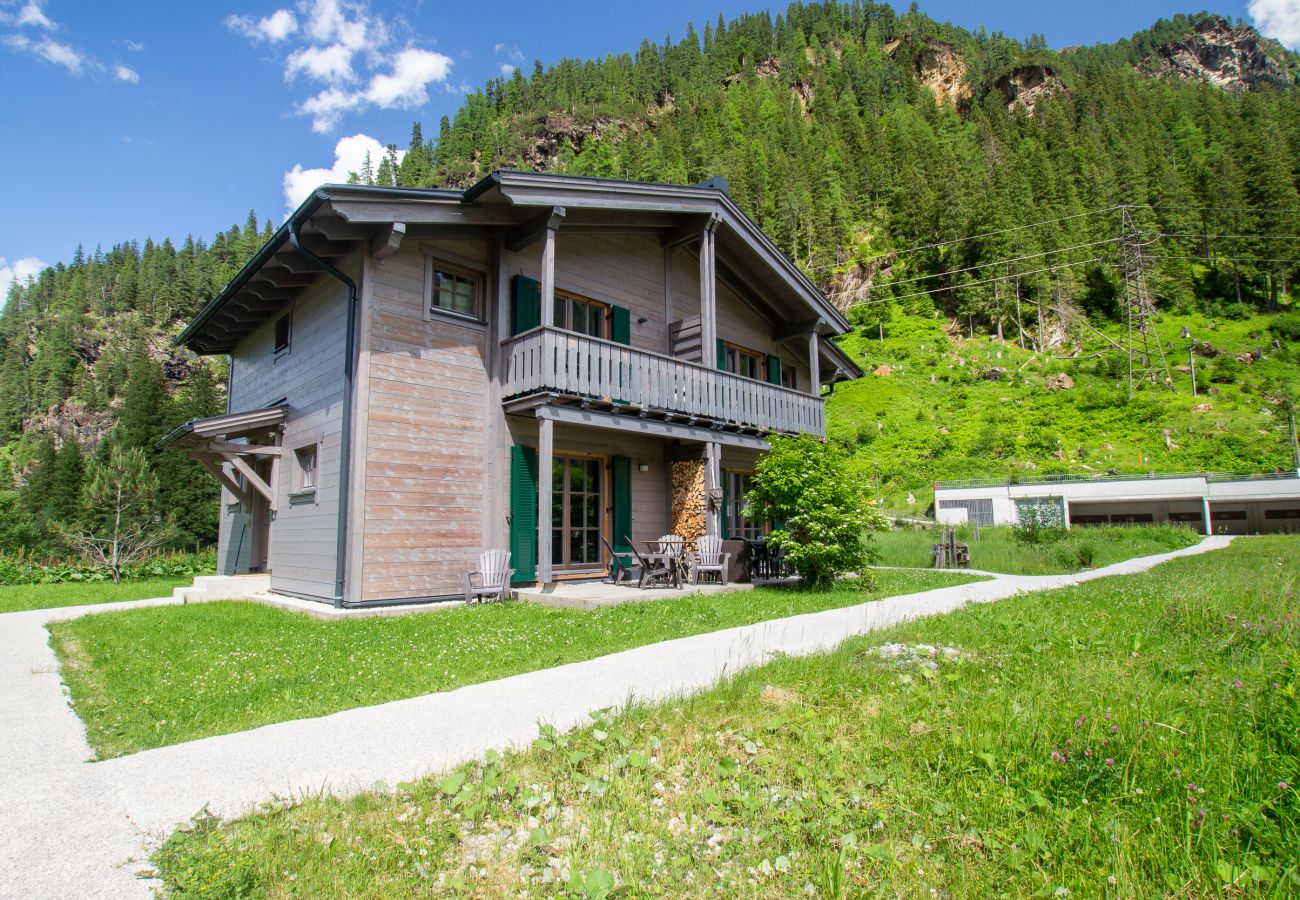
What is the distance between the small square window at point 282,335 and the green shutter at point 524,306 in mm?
4607

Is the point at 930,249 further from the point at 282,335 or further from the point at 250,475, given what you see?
the point at 250,475

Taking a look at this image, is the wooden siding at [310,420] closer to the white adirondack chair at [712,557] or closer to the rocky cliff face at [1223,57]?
the white adirondack chair at [712,557]

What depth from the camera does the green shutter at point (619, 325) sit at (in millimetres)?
13195

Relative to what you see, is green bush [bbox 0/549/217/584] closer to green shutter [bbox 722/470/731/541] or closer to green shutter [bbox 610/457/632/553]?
green shutter [bbox 610/457/632/553]

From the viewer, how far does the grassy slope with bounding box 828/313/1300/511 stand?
36906mm

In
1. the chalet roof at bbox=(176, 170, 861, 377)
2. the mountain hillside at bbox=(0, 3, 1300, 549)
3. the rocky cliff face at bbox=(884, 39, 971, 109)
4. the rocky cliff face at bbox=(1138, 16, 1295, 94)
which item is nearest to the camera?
the chalet roof at bbox=(176, 170, 861, 377)

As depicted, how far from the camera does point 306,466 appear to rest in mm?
11695

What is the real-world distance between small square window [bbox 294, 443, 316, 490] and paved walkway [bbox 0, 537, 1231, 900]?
197 inches

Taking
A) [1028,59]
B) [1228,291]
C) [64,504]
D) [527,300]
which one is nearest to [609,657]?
[527,300]

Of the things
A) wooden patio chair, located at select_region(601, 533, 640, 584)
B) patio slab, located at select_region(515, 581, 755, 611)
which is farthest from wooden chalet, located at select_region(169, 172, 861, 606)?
patio slab, located at select_region(515, 581, 755, 611)

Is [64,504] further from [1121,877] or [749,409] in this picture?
[1121,877]

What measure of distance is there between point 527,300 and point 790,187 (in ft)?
209

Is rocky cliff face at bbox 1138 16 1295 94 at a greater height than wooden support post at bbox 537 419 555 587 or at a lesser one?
greater

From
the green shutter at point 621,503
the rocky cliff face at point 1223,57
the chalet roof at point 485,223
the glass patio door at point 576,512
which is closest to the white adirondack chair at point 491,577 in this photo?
the glass patio door at point 576,512
